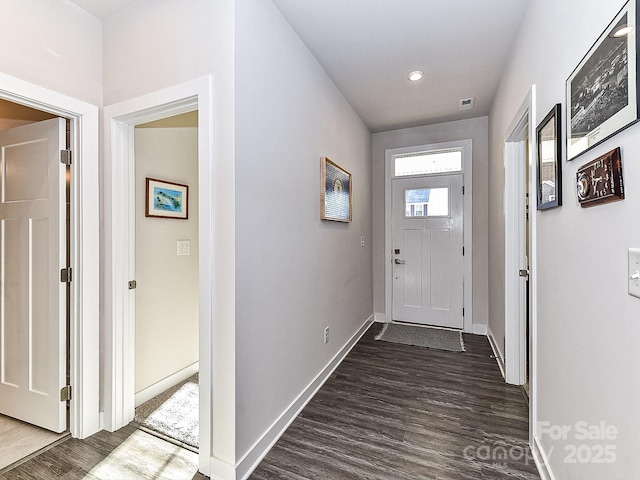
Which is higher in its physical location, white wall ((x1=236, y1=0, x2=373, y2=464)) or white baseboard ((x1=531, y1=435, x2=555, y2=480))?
white wall ((x1=236, y1=0, x2=373, y2=464))

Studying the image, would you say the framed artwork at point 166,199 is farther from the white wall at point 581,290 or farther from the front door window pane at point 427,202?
the front door window pane at point 427,202

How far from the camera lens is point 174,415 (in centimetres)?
216

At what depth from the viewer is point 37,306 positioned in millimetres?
1994

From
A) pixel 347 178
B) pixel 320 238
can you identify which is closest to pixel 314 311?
pixel 320 238

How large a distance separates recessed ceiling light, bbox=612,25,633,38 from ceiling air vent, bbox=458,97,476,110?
8.45ft

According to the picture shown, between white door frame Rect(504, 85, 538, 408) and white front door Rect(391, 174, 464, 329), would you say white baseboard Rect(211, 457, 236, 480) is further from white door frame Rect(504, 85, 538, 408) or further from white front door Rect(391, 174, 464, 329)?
white front door Rect(391, 174, 464, 329)

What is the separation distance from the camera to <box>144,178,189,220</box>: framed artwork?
2.36 meters

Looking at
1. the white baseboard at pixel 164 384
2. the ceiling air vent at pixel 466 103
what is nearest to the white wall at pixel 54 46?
the white baseboard at pixel 164 384

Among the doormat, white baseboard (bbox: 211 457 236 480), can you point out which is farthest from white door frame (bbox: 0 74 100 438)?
the doormat

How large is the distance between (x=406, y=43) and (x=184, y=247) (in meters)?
2.44

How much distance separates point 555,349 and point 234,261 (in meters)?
1.61

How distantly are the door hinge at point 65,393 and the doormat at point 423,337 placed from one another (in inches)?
115

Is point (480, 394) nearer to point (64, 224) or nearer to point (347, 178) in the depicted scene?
point (347, 178)

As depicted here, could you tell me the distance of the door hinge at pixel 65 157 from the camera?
1.91 metres
